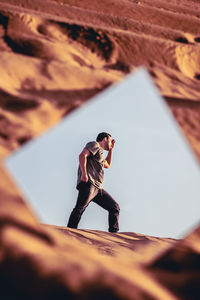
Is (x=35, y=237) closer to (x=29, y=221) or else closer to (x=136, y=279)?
(x=29, y=221)

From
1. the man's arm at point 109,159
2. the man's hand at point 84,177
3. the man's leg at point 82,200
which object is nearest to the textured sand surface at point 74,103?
the man's leg at point 82,200

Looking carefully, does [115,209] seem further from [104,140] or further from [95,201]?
[104,140]

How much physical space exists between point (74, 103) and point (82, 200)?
208cm

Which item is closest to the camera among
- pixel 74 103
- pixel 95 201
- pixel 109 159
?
pixel 74 103

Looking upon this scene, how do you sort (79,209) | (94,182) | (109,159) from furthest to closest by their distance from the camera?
(109,159) < (94,182) < (79,209)

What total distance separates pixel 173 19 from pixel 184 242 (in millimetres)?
2567

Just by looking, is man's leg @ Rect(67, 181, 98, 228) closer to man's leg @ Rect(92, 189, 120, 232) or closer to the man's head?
man's leg @ Rect(92, 189, 120, 232)

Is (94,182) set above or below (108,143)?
below

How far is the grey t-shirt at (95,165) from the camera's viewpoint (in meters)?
3.52

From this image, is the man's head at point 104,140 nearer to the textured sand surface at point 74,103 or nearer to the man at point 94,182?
the man at point 94,182

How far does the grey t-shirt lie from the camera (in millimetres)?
3521

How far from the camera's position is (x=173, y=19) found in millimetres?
3170

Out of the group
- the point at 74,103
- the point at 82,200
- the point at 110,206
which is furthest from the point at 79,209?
the point at 74,103

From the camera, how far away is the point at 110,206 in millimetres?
3689
